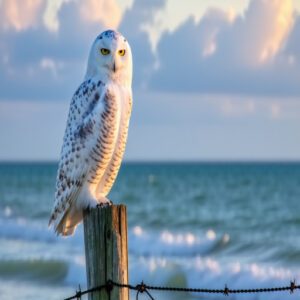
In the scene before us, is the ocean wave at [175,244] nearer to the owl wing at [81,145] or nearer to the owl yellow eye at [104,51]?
the owl wing at [81,145]

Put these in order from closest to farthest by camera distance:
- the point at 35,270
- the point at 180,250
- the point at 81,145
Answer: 1. the point at 81,145
2. the point at 35,270
3. the point at 180,250

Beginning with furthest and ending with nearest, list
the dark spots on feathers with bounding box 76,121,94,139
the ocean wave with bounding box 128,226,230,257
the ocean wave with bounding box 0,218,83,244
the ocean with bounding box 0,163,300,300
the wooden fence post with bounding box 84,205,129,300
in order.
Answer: the ocean wave with bounding box 0,218,83,244 → the ocean wave with bounding box 128,226,230,257 → the ocean with bounding box 0,163,300,300 → the dark spots on feathers with bounding box 76,121,94,139 → the wooden fence post with bounding box 84,205,129,300

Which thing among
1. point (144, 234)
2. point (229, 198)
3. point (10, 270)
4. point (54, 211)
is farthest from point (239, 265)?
point (229, 198)

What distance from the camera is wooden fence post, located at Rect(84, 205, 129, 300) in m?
5.22

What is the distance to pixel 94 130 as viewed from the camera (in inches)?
260

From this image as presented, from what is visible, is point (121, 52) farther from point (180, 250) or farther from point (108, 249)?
point (180, 250)

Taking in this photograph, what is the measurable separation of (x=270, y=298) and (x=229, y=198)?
29.6 meters

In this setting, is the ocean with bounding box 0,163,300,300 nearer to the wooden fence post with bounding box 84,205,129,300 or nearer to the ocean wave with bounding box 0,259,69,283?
the ocean wave with bounding box 0,259,69,283

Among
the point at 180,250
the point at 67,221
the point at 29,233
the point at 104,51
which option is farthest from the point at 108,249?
the point at 29,233

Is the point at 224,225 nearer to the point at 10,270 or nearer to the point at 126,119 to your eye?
the point at 10,270

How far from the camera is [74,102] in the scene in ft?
21.9

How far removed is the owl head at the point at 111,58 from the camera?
21.0ft

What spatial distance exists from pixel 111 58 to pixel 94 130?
20.1 inches

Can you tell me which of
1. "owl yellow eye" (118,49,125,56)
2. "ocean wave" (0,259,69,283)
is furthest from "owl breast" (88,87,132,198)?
"ocean wave" (0,259,69,283)
